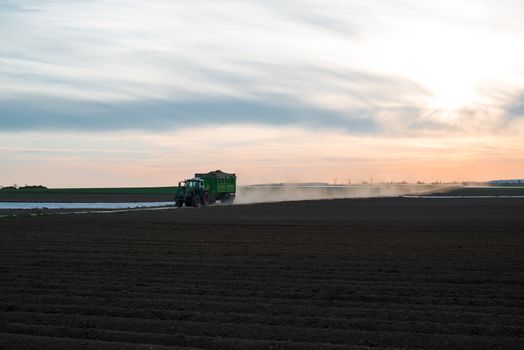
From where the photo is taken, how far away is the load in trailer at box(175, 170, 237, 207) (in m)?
55.0

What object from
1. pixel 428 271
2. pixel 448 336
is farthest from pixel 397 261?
pixel 448 336

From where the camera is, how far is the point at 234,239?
2425 cm

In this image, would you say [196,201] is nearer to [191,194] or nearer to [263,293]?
[191,194]

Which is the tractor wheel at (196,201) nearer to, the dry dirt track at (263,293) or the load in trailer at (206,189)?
the load in trailer at (206,189)

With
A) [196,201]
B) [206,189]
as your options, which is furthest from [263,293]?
[206,189]

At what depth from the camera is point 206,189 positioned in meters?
58.8

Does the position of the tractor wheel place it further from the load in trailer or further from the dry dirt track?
the dry dirt track

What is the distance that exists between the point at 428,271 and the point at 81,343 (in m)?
9.01

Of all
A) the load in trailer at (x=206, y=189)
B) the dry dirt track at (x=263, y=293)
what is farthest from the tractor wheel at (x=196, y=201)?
the dry dirt track at (x=263, y=293)

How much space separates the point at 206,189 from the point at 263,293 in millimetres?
46612

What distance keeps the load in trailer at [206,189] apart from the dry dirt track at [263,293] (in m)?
30.7

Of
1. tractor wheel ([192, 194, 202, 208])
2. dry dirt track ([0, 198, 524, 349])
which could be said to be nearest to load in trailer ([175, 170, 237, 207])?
tractor wheel ([192, 194, 202, 208])

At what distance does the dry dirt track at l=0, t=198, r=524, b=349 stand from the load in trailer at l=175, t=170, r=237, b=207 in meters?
30.7

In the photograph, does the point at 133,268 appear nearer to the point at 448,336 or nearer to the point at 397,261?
the point at 397,261
